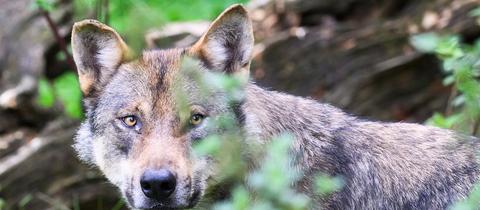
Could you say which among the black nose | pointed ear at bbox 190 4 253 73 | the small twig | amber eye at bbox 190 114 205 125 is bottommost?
the small twig

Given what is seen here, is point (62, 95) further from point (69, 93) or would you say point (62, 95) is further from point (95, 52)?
point (95, 52)

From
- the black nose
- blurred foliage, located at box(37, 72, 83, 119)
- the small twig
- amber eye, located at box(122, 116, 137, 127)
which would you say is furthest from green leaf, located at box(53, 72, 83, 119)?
the black nose

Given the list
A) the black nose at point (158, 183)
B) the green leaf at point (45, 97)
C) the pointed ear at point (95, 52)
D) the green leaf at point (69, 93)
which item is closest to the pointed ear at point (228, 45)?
the pointed ear at point (95, 52)

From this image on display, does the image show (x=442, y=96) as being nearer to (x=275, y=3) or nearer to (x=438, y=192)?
(x=275, y=3)

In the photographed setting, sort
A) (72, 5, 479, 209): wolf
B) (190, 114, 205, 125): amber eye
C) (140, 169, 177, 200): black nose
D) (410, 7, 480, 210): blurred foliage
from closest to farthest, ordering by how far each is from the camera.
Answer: (410, 7, 480, 210): blurred foliage < (140, 169, 177, 200): black nose < (72, 5, 479, 209): wolf < (190, 114, 205, 125): amber eye

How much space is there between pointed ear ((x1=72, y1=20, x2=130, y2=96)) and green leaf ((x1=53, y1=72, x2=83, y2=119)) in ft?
9.04

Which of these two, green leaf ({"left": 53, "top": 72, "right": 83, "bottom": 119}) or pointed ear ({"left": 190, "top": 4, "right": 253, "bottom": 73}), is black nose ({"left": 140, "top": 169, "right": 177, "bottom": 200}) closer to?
pointed ear ({"left": 190, "top": 4, "right": 253, "bottom": 73})

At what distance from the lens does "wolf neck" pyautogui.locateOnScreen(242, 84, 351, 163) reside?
20.3ft

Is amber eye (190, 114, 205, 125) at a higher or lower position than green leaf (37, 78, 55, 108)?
higher

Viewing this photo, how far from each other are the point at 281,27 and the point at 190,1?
1.14 metres

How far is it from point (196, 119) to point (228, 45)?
23.2 inches

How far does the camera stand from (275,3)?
1058 cm

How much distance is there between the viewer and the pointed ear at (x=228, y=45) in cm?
620

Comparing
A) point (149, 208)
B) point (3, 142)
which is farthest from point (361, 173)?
point (3, 142)
